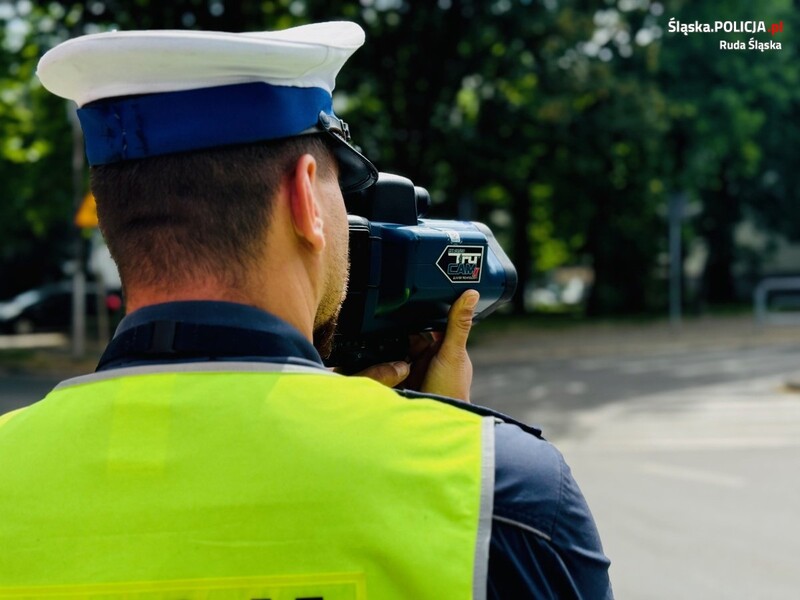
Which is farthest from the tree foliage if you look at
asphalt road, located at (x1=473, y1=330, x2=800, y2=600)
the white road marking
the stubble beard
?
the stubble beard

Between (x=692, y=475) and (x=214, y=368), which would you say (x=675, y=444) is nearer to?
(x=692, y=475)

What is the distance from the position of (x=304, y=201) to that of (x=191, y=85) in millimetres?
179

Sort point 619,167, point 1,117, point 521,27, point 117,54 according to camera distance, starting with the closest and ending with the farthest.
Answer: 1. point 117,54
2. point 521,27
3. point 1,117
4. point 619,167

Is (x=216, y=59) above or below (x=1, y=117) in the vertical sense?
below

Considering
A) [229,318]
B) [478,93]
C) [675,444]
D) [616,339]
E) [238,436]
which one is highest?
[478,93]

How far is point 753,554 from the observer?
552 cm

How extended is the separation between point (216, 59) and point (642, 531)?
5381 mm

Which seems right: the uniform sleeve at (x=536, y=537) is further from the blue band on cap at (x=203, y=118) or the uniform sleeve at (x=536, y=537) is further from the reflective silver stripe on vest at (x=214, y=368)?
the blue band on cap at (x=203, y=118)

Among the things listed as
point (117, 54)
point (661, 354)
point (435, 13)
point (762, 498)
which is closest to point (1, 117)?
point (435, 13)

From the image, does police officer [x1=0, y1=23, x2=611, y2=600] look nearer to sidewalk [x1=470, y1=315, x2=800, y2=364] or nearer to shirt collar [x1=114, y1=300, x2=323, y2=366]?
shirt collar [x1=114, y1=300, x2=323, y2=366]

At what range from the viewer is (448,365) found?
158 centimetres

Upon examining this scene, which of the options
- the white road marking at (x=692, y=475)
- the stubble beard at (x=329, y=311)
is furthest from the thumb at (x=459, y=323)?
the white road marking at (x=692, y=475)

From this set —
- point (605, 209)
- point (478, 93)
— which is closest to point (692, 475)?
point (478, 93)

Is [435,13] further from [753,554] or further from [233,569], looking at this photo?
[233,569]
